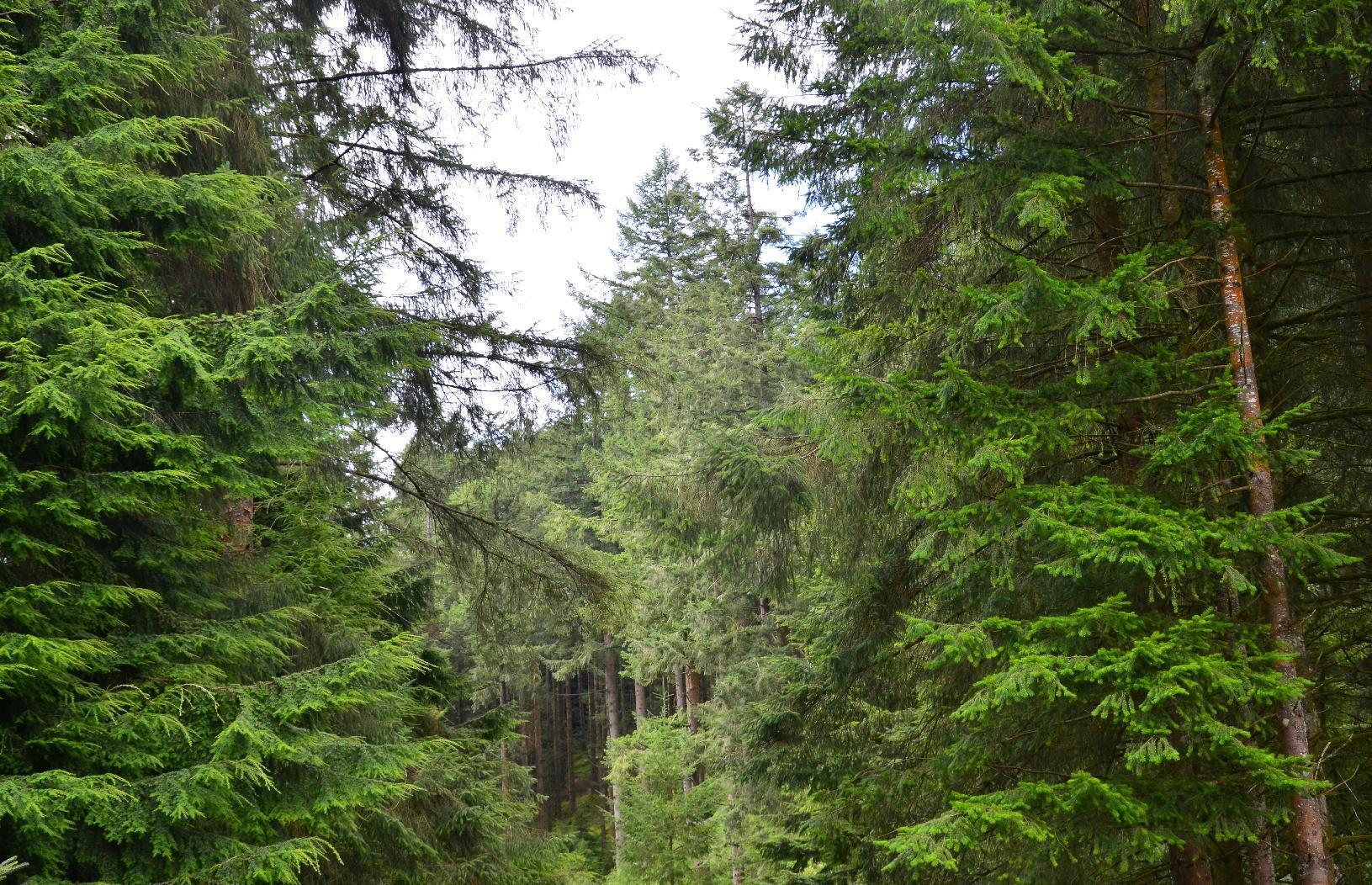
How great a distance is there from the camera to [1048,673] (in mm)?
3994

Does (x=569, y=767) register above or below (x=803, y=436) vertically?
below

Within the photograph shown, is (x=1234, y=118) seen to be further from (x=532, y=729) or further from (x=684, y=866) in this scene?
(x=532, y=729)

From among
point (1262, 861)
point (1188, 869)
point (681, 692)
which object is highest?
point (681, 692)

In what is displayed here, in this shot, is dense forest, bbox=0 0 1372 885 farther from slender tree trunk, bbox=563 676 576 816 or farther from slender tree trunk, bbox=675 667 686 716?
slender tree trunk, bbox=563 676 576 816

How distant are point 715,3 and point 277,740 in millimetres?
6469

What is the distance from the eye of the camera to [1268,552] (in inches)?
174

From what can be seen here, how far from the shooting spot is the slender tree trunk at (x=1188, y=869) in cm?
537

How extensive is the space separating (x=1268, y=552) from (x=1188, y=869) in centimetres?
249

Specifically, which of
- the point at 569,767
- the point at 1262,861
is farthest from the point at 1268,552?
the point at 569,767

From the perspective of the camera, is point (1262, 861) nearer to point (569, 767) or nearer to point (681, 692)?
point (681, 692)

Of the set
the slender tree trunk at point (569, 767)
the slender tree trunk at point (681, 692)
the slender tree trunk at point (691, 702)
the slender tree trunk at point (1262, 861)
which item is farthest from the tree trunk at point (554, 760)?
the slender tree trunk at point (1262, 861)

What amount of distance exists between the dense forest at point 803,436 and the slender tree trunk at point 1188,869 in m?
0.04

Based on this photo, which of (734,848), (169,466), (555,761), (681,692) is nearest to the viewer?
(169,466)

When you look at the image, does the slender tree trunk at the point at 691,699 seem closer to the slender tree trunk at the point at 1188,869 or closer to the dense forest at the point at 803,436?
the dense forest at the point at 803,436
